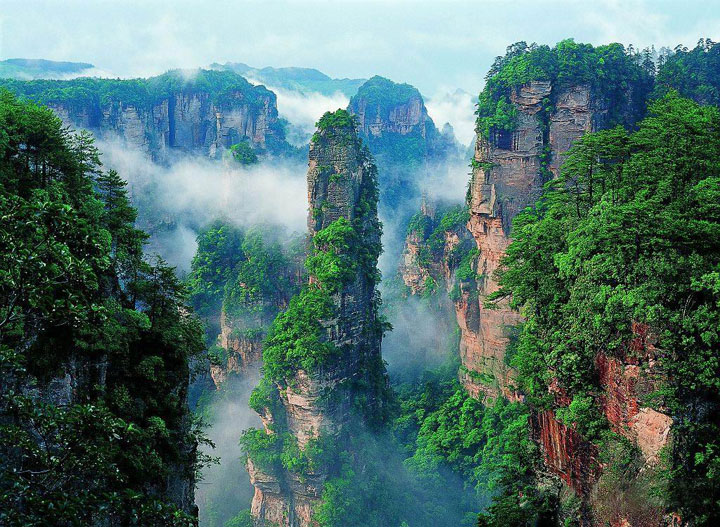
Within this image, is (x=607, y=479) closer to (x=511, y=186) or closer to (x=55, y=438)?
(x=55, y=438)

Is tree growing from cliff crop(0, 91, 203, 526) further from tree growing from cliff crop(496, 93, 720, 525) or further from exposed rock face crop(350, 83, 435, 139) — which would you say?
exposed rock face crop(350, 83, 435, 139)

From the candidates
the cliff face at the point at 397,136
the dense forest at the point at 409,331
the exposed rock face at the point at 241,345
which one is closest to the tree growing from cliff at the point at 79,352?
the dense forest at the point at 409,331

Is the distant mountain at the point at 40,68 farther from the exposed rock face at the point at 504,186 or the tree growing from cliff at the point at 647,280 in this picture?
the tree growing from cliff at the point at 647,280

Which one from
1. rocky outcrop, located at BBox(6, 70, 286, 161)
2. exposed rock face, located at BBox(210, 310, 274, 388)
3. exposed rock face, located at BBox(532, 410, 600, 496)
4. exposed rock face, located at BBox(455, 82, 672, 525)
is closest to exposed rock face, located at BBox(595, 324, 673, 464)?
exposed rock face, located at BBox(532, 410, 600, 496)

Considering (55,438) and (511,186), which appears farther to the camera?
(511,186)

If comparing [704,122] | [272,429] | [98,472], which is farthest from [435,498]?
[98,472]

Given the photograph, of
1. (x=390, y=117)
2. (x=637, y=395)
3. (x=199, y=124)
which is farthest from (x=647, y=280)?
(x=390, y=117)
